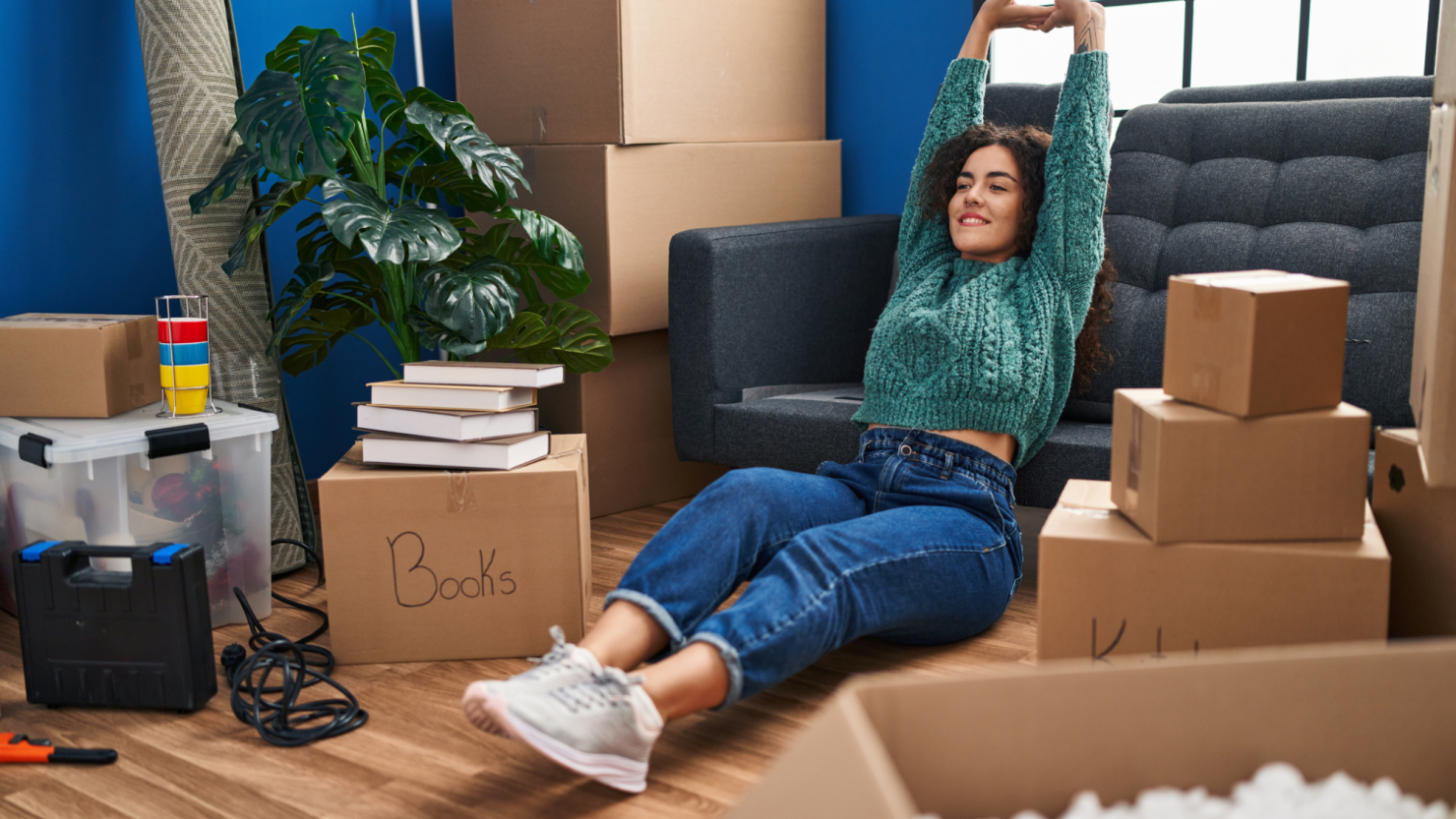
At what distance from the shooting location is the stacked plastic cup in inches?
69.6

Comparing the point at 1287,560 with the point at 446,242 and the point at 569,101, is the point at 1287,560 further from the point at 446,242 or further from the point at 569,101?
the point at 569,101

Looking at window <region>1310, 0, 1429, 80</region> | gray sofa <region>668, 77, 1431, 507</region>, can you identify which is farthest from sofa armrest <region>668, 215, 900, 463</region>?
window <region>1310, 0, 1429, 80</region>

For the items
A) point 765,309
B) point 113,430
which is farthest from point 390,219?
point 765,309

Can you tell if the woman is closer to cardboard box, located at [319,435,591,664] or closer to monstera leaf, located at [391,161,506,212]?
cardboard box, located at [319,435,591,664]

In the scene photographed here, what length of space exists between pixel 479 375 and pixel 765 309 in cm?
73

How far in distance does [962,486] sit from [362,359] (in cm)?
162

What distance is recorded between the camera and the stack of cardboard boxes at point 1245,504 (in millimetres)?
1102

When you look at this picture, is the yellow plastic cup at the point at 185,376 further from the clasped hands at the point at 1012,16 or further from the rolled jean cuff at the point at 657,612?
the clasped hands at the point at 1012,16

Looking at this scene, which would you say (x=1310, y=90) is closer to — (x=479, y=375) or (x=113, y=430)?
(x=479, y=375)

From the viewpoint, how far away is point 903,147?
286 centimetres

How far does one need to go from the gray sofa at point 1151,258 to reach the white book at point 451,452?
58 centimetres

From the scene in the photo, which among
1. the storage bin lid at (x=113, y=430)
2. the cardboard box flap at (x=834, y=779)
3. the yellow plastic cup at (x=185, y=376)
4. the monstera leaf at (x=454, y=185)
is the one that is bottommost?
the cardboard box flap at (x=834, y=779)

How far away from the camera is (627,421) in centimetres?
253

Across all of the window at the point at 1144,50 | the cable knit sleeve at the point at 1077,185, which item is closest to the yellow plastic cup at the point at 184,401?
the cable knit sleeve at the point at 1077,185
